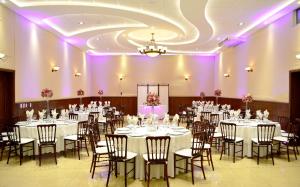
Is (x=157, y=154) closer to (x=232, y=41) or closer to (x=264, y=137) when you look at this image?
(x=264, y=137)

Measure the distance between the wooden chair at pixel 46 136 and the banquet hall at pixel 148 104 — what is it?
0.10ft

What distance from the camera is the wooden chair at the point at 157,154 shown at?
481 cm

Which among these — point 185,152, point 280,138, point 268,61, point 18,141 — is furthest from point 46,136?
point 268,61

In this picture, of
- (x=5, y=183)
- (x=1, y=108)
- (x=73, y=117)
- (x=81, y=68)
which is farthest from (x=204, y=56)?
(x=5, y=183)

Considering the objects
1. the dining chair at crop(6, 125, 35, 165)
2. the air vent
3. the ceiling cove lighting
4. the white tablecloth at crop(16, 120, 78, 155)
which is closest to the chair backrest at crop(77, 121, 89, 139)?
the white tablecloth at crop(16, 120, 78, 155)

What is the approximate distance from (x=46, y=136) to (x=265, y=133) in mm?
5501

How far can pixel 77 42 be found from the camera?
1274cm

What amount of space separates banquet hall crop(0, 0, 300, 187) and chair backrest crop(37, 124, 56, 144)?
0.03m

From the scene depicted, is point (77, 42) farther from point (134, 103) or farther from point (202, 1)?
point (202, 1)

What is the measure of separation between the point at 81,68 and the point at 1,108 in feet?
25.5

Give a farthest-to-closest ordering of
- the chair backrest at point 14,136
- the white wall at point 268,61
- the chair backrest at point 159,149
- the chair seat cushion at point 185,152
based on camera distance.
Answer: the white wall at point 268,61 < the chair backrest at point 14,136 < the chair seat cushion at point 185,152 < the chair backrest at point 159,149

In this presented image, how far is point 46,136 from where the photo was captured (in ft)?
21.9

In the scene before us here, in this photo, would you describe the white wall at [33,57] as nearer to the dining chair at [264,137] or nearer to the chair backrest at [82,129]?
the chair backrest at [82,129]

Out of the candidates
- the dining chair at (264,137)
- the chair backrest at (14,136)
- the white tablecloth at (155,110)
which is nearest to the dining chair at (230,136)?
the dining chair at (264,137)
